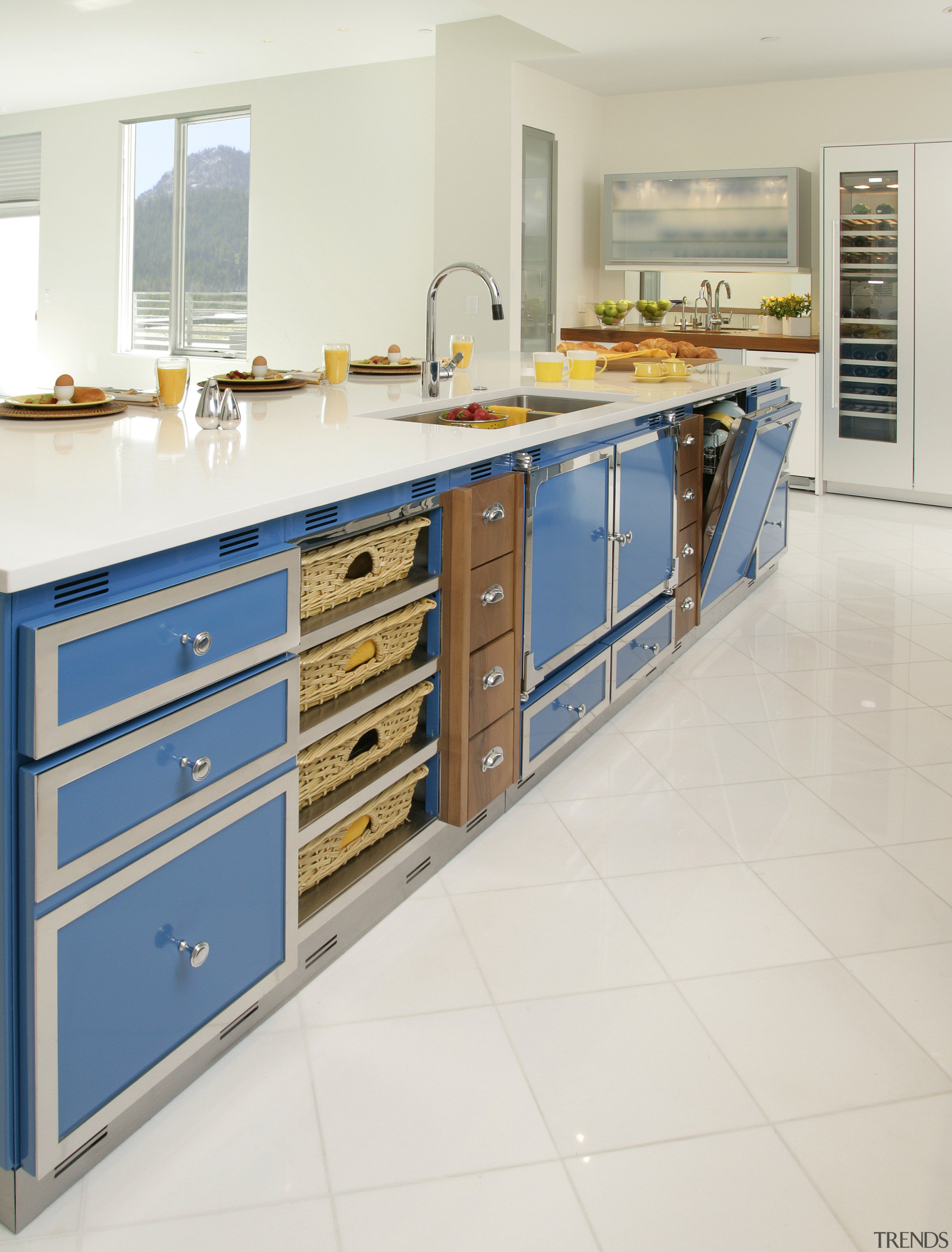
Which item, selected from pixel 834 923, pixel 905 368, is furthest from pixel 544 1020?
pixel 905 368

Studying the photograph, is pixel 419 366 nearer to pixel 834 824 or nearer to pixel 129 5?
pixel 834 824

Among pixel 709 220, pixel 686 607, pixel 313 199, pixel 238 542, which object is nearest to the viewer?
pixel 238 542

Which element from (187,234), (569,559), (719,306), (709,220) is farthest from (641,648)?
(187,234)

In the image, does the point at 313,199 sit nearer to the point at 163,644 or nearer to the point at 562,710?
the point at 562,710

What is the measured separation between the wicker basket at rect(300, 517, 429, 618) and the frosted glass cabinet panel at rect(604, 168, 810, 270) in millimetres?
5769

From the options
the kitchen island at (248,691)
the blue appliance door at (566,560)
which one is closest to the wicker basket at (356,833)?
the kitchen island at (248,691)

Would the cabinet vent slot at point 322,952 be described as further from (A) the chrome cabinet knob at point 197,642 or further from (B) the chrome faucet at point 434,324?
(B) the chrome faucet at point 434,324

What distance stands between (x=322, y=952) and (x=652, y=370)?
A: 8.74ft

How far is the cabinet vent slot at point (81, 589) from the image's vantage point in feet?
4.35

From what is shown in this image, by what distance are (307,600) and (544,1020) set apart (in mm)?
840

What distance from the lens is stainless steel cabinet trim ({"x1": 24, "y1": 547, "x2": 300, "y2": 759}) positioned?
50.6 inches

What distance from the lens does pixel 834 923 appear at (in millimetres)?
2201

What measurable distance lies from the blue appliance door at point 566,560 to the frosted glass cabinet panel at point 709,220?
4.93 m

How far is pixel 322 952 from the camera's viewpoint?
2018 millimetres
